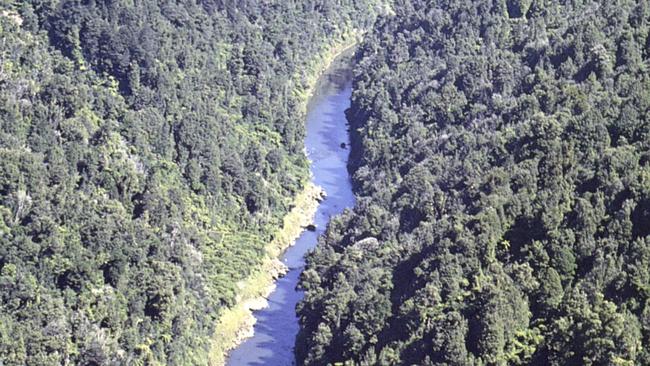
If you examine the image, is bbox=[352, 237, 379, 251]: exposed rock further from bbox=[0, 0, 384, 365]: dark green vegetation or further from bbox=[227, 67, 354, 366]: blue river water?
bbox=[0, 0, 384, 365]: dark green vegetation

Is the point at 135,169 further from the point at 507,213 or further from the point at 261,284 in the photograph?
the point at 507,213

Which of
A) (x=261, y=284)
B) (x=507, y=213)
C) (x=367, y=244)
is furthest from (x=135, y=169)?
(x=507, y=213)

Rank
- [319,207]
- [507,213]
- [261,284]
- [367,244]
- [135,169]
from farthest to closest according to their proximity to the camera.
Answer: [319,207]
[261,284]
[135,169]
[367,244]
[507,213]

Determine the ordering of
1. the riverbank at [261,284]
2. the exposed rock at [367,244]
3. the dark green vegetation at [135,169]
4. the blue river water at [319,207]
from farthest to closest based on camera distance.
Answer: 1. the exposed rock at [367,244]
2. the riverbank at [261,284]
3. the blue river water at [319,207]
4. the dark green vegetation at [135,169]

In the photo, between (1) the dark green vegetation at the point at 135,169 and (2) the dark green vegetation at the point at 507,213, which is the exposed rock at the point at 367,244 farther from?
(1) the dark green vegetation at the point at 135,169

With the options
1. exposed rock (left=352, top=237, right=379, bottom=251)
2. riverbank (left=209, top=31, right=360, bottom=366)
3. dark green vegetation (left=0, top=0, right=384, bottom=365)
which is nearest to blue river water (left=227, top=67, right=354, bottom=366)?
riverbank (left=209, top=31, right=360, bottom=366)

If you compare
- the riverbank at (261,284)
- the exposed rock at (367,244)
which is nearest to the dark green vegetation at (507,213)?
the exposed rock at (367,244)

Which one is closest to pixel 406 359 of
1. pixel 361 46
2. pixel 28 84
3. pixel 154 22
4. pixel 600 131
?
pixel 600 131
